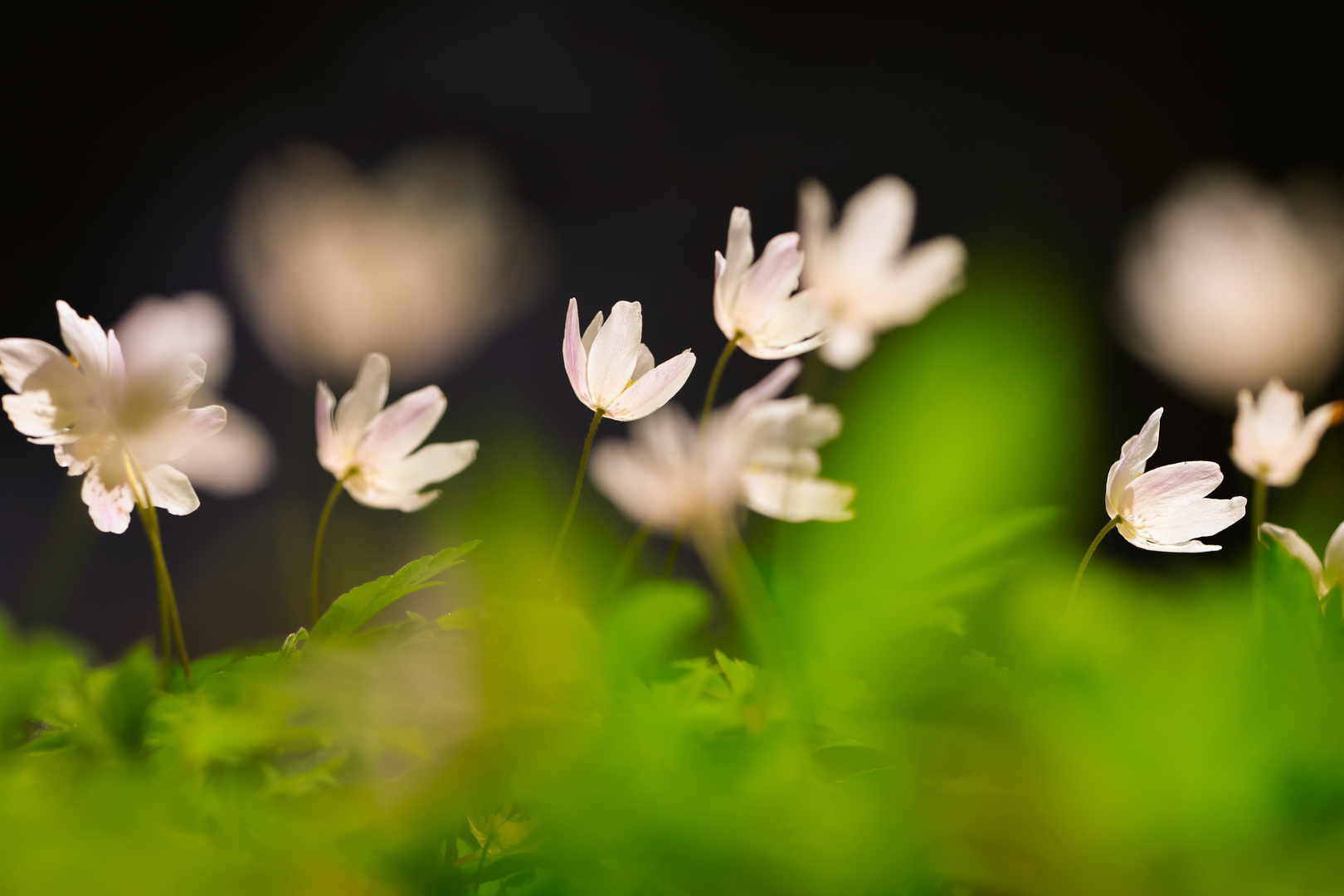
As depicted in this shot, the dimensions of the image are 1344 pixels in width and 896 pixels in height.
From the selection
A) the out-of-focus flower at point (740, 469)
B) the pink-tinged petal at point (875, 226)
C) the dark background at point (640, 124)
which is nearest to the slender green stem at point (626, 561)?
the out-of-focus flower at point (740, 469)

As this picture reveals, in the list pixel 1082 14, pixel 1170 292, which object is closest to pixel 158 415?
pixel 1170 292

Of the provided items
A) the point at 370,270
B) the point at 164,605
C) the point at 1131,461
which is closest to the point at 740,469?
the point at 1131,461

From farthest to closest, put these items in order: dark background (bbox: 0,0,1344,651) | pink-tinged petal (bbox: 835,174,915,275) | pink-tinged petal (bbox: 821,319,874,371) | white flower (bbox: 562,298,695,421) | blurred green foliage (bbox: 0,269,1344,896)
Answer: dark background (bbox: 0,0,1344,651) → pink-tinged petal (bbox: 835,174,915,275) → pink-tinged petal (bbox: 821,319,874,371) → white flower (bbox: 562,298,695,421) → blurred green foliage (bbox: 0,269,1344,896)

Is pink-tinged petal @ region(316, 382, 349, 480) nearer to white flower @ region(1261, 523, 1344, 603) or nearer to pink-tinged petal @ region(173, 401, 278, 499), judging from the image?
pink-tinged petal @ region(173, 401, 278, 499)

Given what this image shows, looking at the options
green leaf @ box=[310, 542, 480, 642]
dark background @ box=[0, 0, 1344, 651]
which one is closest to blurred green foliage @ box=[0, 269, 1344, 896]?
green leaf @ box=[310, 542, 480, 642]

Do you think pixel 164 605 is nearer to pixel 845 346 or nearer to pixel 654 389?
pixel 654 389

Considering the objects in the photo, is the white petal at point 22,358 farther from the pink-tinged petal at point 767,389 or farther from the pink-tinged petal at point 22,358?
the pink-tinged petal at point 767,389

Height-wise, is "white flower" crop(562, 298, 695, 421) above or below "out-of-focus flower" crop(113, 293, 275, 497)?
below
